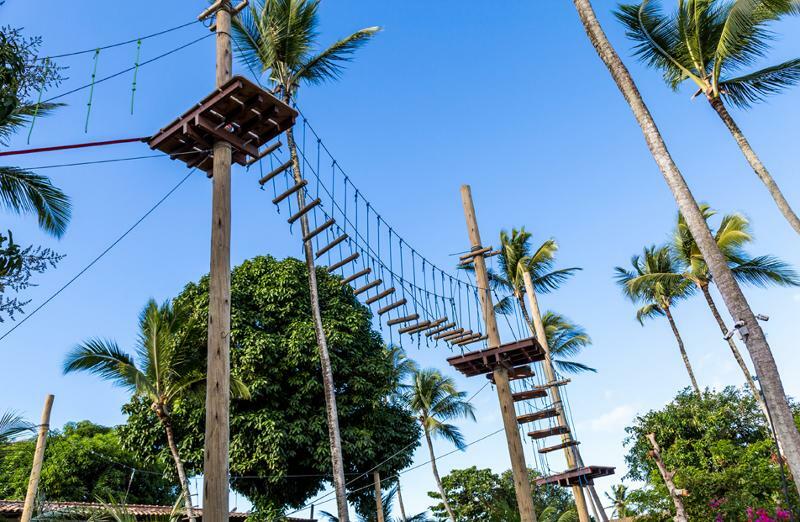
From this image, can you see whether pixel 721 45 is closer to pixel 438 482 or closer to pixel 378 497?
pixel 378 497

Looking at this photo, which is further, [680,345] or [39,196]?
[680,345]

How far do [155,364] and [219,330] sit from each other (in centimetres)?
778

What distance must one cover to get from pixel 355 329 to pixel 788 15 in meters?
11.1

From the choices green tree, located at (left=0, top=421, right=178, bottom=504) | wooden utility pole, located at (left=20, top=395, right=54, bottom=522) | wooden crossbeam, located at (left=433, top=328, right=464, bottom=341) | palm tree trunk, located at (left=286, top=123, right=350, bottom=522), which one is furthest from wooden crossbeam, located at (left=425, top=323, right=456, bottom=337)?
green tree, located at (left=0, top=421, right=178, bottom=504)

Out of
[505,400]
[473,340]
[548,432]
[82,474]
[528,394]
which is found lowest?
[548,432]

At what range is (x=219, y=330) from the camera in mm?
5645

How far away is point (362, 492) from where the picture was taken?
16.1m

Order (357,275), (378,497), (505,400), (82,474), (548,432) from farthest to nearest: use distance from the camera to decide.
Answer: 1. (82,474)
2. (378,497)
3. (548,432)
4. (505,400)
5. (357,275)

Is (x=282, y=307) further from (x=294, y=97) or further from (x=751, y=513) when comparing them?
(x=751, y=513)

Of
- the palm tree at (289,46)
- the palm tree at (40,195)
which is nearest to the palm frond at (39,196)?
the palm tree at (40,195)

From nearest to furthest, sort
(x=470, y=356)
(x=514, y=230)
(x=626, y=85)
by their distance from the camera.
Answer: (x=626, y=85) → (x=470, y=356) → (x=514, y=230)

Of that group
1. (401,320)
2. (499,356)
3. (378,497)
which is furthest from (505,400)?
(378,497)

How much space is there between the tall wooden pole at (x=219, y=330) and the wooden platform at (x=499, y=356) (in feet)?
16.3

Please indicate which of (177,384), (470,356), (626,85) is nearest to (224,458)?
(470,356)
